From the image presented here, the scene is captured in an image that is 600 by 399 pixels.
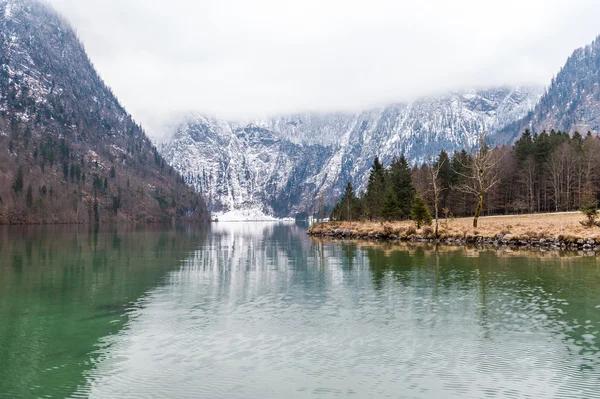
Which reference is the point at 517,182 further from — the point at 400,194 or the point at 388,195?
the point at 388,195

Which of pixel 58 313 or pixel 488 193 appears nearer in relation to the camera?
pixel 58 313

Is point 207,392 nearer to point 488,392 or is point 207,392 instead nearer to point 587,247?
point 488,392

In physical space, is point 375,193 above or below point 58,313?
above

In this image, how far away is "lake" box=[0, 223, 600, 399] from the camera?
14789 mm

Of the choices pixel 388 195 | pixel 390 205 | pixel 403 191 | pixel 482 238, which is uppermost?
pixel 403 191

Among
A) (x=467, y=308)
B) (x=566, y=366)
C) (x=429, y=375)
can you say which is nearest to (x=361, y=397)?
(x=429, y=375)

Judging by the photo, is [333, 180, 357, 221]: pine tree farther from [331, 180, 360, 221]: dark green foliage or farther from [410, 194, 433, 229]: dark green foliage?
[410, 194, 433, 229]: dark green foliage

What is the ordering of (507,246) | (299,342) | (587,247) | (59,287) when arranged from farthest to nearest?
1. (507,246)
2. (587,247)
3. (59,287)
4. (299,342)

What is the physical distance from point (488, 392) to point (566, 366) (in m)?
3.92

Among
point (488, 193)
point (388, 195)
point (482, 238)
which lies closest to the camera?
point (482, 238)

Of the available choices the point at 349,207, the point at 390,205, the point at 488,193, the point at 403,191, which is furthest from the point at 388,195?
the point at 349,207

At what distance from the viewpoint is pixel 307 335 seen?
67.8ft

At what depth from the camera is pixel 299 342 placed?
1962cm

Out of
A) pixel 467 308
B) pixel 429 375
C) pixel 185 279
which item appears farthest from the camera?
pixel 185 279
